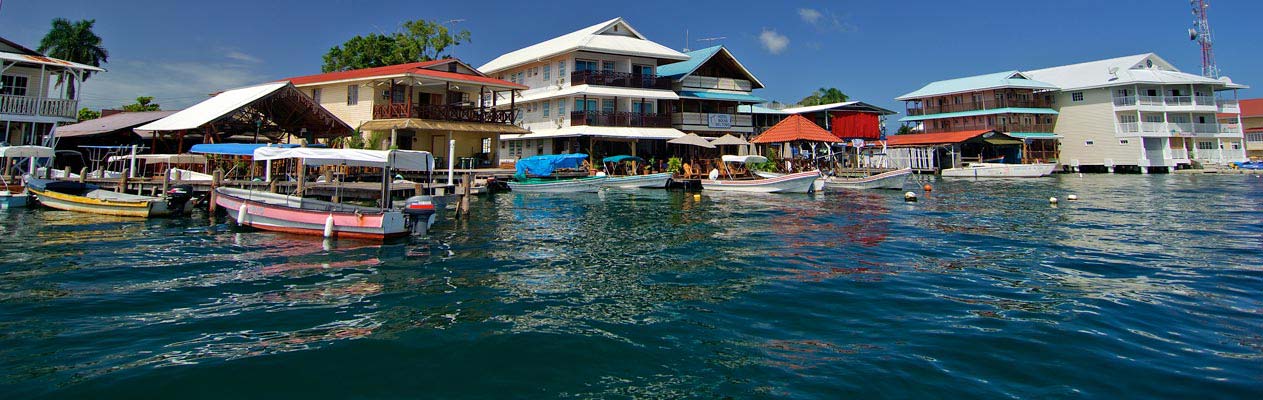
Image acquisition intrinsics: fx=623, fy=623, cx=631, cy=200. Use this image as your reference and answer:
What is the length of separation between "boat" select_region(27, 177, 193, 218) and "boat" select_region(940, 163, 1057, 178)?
51527mm

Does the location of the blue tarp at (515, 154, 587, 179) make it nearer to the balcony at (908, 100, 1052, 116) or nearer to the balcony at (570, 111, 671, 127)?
the balcony at (570, 111, 671, 127)

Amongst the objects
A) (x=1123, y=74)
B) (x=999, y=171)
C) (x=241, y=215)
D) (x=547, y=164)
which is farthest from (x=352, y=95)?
(x=1123, y=74)

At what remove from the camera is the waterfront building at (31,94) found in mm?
25797

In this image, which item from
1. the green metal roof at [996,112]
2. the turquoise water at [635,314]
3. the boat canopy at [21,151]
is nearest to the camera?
the turquoise water at [635,314]

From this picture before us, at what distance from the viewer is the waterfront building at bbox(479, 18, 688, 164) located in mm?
37594

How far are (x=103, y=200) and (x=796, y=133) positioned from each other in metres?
28.0

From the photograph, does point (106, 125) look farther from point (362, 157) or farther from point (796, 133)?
point (796, 133)

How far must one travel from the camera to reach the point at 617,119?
1512 inches

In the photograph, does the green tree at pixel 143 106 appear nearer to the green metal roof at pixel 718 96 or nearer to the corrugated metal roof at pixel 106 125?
the corrugated metal roof at pixel 106 125

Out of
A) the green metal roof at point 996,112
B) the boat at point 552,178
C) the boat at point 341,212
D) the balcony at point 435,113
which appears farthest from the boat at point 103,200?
the green metal roof at point 996,112

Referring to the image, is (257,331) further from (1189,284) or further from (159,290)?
(1189,284)

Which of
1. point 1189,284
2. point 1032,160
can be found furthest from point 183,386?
point 1032,160

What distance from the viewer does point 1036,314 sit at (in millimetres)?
8234

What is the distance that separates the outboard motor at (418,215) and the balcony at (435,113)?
1642 cm
